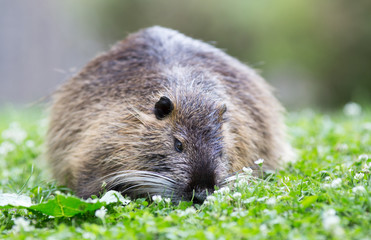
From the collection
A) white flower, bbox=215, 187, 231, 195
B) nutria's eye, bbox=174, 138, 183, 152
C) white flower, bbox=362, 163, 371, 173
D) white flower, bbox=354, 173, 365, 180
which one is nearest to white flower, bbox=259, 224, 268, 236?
white flower, bbox=215, 187, 231, 195

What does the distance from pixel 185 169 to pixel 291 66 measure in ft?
32.6

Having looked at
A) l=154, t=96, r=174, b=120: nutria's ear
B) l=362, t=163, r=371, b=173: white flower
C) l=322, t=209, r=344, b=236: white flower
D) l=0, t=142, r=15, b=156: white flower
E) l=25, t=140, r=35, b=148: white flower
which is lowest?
l=322, t=209, r=344, b=236: white flower

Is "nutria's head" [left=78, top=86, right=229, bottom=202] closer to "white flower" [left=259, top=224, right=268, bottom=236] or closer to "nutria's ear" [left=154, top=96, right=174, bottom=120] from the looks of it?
"nutria's ear" [left=154, top=96, right=174, bottom=120]

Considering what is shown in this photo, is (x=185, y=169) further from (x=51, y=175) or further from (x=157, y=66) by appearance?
(x=51, y=175)

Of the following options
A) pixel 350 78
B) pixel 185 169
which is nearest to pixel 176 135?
pixel 185 169

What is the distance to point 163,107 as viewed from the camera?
3578mm

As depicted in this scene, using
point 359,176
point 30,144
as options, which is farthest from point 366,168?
point 30,144

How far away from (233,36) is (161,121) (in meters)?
9.03

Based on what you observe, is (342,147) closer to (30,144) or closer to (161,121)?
(161,121)

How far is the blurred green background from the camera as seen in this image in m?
10.8

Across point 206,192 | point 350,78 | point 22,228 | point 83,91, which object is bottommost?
point 22,228

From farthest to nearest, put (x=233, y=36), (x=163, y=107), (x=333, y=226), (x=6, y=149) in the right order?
(x=233, y=36) → (x=6, y=149) → (x=163, y=107) → (x=333, y=226)

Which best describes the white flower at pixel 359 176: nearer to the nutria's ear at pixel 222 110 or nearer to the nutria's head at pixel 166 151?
the nutria's head at pixel 166 151

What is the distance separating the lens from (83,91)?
4.61m
